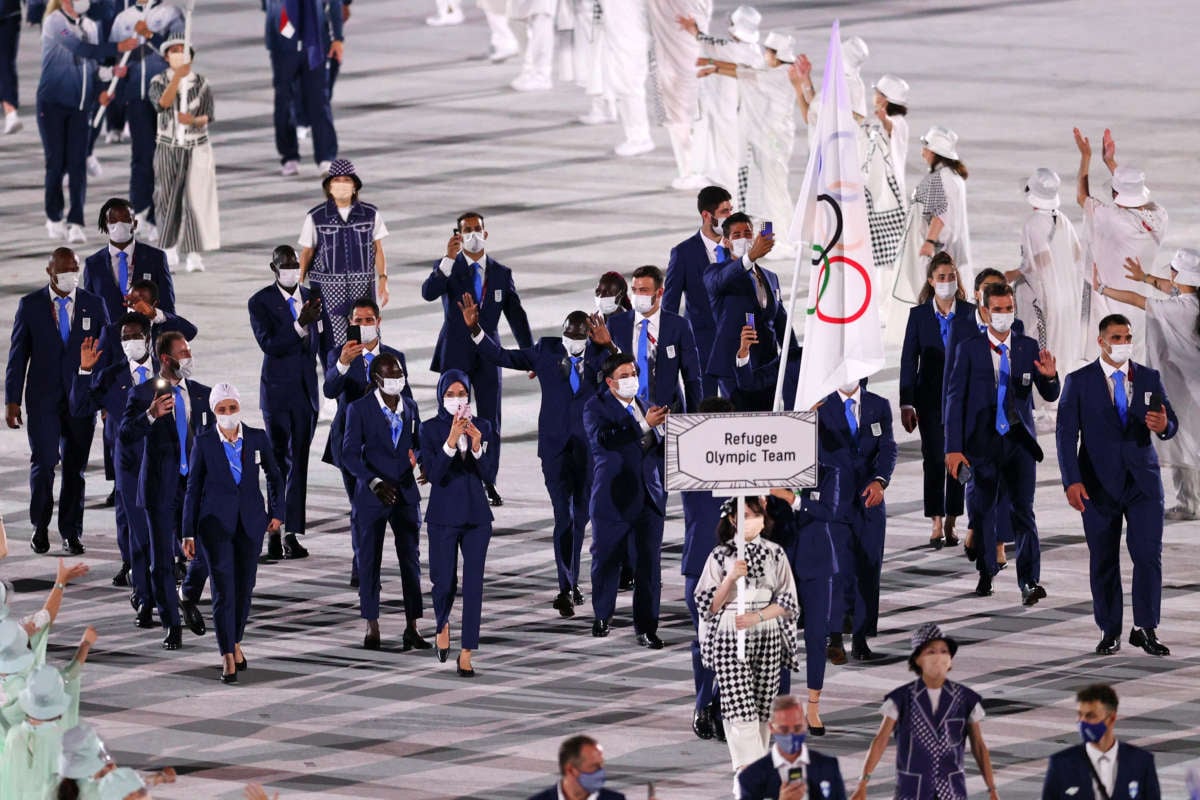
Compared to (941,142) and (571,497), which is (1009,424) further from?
(941,142)

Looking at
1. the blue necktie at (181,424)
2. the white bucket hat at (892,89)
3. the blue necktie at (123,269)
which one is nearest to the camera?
the blue necktie at (181,424)

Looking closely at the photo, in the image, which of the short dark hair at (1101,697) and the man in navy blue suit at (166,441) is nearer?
the short dark hair at (1101,697)

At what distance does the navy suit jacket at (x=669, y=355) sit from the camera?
16438mm

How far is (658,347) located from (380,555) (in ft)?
7.01

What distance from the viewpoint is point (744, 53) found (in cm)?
2430

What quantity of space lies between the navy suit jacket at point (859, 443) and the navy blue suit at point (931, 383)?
177 centimetres

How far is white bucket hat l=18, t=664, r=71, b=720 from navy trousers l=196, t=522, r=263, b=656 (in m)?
2.87

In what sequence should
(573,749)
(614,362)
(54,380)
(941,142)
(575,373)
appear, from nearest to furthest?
1. (573,749)
2. (614,362)
3. (575,373)
4. (54,380)
5. (941,142)

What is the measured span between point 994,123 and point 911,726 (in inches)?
721

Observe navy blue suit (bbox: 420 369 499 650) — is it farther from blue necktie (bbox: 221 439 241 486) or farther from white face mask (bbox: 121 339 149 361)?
white face mask (bbox: 121 339 149 361)

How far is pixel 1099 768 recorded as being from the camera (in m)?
11.2

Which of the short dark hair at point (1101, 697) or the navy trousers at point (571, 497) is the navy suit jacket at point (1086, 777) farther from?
the navy trousers at point (571, 497)

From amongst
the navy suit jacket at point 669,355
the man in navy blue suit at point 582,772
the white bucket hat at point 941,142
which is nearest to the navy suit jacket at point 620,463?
the navy suit jacket at point 669,355

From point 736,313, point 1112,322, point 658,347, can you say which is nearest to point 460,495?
point 658,347
